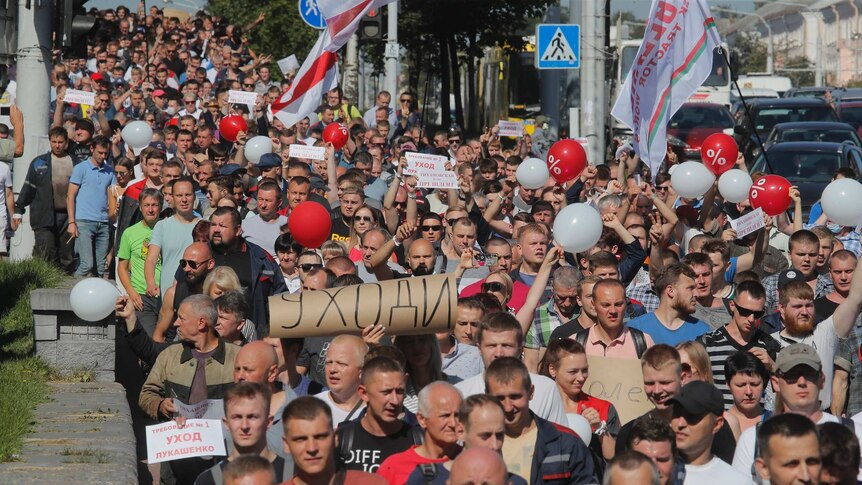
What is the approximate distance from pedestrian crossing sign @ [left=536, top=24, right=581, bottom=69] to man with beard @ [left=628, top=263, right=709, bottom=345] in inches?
309

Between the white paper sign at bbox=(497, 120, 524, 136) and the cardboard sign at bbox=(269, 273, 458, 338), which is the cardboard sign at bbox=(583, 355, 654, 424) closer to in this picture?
the cardboard sign at bbox=(269, 273, 458, 338)

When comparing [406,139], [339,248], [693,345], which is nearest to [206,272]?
[339,248]

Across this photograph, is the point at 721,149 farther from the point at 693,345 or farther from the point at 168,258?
the point at 693,345

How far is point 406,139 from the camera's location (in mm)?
18969

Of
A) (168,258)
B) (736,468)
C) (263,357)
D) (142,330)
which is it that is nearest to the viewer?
(736,468)

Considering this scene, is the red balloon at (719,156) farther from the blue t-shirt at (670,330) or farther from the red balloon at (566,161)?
the blue t-shirt at (670,330)

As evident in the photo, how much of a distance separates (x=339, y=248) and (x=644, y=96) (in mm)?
4145

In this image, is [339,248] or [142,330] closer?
[142,330]

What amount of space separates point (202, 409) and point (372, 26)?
14789mm

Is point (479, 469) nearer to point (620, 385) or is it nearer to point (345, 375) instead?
point (345, 375)

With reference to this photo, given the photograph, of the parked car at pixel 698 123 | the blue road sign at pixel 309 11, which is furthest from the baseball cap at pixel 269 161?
the parked car at pixel 698 123

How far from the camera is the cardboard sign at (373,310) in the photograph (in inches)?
276

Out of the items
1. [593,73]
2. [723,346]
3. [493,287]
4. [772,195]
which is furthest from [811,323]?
[593,73]

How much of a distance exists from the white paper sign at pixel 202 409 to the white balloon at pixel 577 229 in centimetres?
267
